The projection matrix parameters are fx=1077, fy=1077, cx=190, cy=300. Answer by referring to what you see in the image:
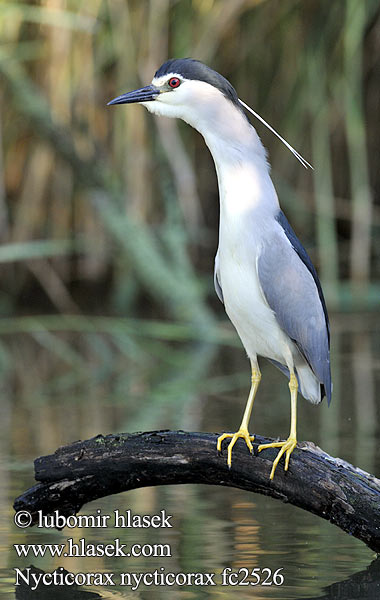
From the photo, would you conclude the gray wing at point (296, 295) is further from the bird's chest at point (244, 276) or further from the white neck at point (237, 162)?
the white neck at point (237, 162)

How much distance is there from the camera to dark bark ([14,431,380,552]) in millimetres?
3297

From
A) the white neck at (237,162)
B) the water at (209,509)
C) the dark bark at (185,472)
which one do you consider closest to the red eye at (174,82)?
the white neck at (237,162)

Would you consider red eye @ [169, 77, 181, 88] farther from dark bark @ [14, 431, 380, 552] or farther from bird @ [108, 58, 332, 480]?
dark bark @ [14, 431, 380, 552]

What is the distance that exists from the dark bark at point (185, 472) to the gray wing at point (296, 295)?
0.43 m

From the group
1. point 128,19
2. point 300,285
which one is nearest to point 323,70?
point 128,19

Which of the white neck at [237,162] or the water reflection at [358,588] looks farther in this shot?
the white neck at [237,162]

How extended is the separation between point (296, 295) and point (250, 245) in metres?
0.26

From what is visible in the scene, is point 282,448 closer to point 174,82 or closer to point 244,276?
point 244,276

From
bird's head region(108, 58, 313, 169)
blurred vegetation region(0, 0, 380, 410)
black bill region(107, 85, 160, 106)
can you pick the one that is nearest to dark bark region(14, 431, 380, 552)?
bird's head region(108, 58, 313, 169)

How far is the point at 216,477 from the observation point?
11.1 ft

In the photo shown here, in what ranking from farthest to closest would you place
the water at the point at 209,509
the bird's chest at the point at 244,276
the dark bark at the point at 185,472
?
the bird's chest at the point at 244,276
the dark bark at the point at 185,472
the water at the point at 209,509

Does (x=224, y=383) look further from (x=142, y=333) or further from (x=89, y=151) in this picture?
(x=89, y=151)

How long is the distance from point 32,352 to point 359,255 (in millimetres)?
3129

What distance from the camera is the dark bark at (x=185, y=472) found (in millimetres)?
3297
